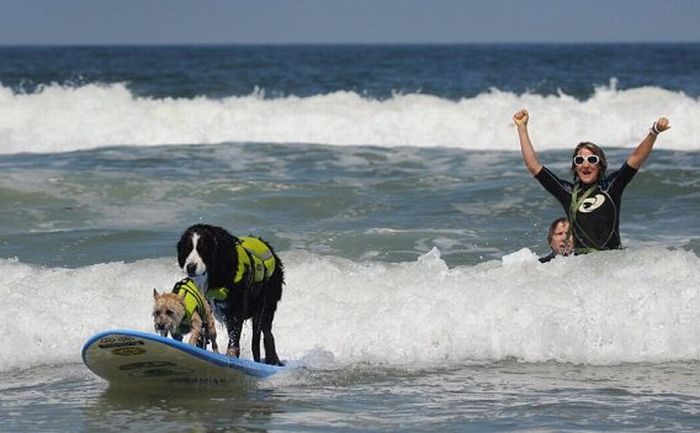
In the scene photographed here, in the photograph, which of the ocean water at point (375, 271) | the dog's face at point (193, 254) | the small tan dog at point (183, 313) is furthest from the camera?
the ocean water at point (375, 271)

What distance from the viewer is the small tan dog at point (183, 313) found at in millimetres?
7469

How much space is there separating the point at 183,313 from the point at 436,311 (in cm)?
268

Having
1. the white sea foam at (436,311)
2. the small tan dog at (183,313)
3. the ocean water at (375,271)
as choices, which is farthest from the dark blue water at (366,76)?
the small tan dog at (183,313)

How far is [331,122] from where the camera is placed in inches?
1031

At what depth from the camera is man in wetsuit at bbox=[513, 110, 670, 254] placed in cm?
877

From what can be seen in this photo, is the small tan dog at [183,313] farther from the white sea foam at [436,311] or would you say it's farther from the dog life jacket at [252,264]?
the white sea foam at [436,311]

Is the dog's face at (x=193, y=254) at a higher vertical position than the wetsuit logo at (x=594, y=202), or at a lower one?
lower

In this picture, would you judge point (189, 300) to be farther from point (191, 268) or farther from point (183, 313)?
point (191, 268)

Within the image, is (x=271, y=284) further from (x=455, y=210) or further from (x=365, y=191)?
(x=365, y=191)

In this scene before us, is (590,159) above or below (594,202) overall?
above

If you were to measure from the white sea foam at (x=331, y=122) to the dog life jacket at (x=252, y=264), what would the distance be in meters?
16.3

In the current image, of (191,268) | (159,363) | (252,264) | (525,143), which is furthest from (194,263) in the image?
(525,143)

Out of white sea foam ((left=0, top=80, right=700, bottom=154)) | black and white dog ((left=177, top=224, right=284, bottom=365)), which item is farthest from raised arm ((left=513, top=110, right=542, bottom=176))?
white sea foam ((left=0, top=80, right=700, bottom=154))

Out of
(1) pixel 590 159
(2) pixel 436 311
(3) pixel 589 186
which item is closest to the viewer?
(1) pixel 590 159
